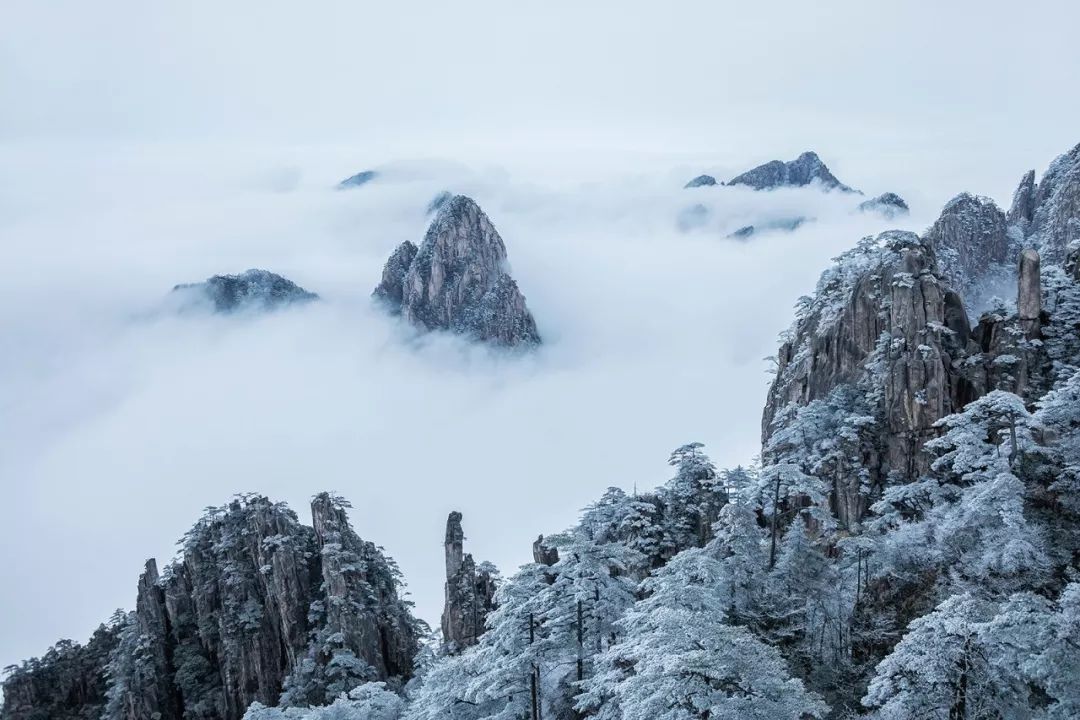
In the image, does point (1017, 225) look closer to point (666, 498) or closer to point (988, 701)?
point (666, 498)

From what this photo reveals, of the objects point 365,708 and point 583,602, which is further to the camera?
point 365,708

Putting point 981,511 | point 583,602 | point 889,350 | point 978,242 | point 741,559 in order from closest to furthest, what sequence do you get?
point 981,511, point 583,602, point 741,559, point 889,350, point 978,242

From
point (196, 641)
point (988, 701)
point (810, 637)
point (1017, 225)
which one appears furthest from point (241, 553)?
point (1017, 225)

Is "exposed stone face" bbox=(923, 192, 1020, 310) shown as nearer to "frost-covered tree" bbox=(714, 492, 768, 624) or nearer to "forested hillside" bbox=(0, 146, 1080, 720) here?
"forested hillside" bbox=(0, 146, 1080, 720)

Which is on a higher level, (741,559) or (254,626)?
(741,559)

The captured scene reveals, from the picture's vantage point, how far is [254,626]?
6912 centimetres

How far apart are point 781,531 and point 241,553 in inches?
1928

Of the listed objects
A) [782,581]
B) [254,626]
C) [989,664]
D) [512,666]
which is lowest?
[254,626]

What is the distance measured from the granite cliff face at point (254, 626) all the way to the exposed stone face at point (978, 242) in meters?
71.8

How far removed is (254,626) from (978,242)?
88011 mm

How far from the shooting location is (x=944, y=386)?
49.2 metres

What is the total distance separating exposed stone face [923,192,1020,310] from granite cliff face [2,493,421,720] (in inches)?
2827

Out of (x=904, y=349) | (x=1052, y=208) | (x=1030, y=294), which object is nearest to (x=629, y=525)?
(x=904, y=349)

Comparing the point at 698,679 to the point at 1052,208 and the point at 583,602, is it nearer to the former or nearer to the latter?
the point at 583,602
